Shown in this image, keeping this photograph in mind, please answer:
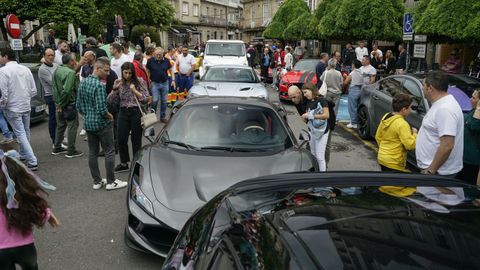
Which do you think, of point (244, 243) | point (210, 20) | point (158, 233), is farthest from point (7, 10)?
point (210, 20)

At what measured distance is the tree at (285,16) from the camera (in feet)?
111

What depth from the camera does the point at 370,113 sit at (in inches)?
334

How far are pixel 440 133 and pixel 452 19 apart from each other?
7.59 metres

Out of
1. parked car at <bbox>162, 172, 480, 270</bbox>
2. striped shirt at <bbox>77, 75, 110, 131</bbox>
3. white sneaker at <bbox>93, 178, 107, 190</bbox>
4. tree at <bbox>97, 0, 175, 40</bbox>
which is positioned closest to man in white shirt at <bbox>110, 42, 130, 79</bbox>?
striped shirt at <bbox>77, 75, 110, 131</bbox>

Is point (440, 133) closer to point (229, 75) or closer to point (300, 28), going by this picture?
point (229, 75)

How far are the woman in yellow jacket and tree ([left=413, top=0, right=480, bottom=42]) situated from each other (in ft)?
21.2

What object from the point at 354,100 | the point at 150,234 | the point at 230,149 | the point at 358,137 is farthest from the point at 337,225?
the point at 354,100

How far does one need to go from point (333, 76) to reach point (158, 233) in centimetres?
→ 664

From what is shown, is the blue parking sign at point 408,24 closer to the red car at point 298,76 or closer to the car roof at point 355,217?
the red car at point 298,76

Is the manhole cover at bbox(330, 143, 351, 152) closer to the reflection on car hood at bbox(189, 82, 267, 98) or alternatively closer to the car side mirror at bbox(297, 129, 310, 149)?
the reflection on car hood at bbox(189, 82, 267, 98)

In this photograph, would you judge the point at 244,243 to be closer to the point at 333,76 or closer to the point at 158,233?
the point at 158,233

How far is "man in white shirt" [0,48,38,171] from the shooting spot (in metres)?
6.02

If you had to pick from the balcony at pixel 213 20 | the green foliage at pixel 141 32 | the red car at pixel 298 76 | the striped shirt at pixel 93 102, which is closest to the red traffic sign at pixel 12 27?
the striped shirt at pixel 93 102

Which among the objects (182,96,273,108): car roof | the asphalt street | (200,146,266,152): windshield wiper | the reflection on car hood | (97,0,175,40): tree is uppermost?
(97,0,175,40): tree
